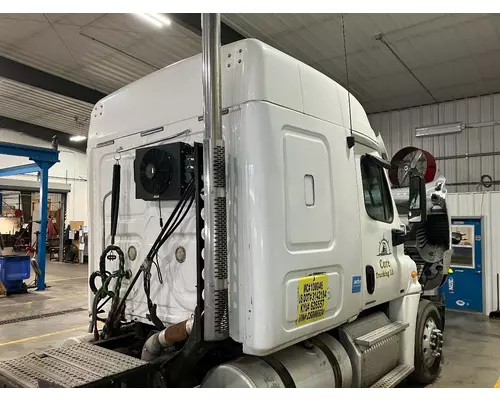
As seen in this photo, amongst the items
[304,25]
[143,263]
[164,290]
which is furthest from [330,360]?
[304,25]

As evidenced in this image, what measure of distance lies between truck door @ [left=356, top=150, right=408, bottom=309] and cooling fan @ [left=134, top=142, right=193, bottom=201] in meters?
1.32

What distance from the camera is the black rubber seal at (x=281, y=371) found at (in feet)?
7.84

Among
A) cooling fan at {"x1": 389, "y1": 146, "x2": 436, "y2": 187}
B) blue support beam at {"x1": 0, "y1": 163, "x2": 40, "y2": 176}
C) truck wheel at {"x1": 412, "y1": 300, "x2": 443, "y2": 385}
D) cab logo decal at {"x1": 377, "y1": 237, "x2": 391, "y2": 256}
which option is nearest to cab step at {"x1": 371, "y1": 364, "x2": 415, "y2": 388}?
truck wheel at {"x1": 412, "y1": 300, "x2": 443, "y2": 385}

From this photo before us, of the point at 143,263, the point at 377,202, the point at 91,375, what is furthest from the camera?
the point at 377,202

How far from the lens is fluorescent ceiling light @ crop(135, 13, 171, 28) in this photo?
6.71 meters

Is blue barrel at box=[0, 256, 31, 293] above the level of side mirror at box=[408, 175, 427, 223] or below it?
below

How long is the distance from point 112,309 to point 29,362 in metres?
0.69

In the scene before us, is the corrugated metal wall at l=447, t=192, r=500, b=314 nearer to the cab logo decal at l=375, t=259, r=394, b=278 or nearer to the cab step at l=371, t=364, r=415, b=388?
the cab logo decal at l=375, t=259, r=394, b=278

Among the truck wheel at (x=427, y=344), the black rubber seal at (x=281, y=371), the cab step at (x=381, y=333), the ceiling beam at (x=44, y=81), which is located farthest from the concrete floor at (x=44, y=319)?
the ceiling beam at (x=44, y=81)

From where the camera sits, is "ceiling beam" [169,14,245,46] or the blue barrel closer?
"ceiling beam" [169,14,245,46]

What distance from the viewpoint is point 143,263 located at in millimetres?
2750

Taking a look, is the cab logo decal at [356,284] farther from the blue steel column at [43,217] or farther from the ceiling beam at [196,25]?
the blue steel column at [43,217]

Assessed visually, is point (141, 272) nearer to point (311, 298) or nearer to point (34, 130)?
point (311, 298)

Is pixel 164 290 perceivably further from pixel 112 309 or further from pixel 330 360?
pixel 330 360
